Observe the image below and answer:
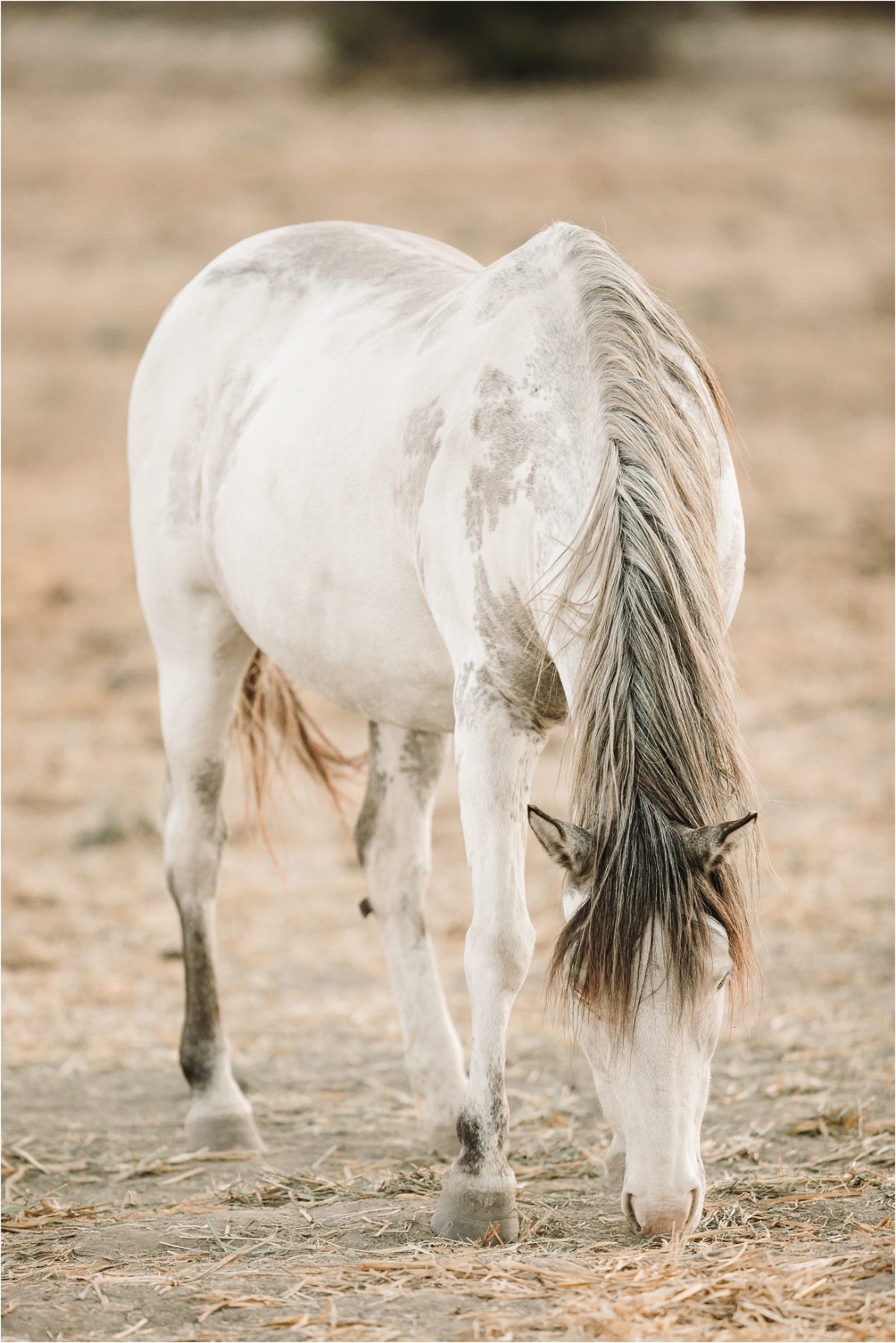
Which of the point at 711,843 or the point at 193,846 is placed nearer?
→ the point at 711,843

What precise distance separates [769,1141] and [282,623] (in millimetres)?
1739

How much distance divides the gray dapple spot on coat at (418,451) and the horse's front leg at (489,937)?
1.52 ft

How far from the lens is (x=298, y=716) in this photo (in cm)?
453

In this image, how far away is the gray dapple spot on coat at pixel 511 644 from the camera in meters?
2.87

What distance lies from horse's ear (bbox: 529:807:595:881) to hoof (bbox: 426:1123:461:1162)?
147cm

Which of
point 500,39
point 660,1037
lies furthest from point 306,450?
point 500,39

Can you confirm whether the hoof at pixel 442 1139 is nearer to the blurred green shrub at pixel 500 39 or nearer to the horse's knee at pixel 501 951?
the horse's knee at pixel 501 951

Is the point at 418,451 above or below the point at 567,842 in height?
above

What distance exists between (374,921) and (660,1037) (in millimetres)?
3384

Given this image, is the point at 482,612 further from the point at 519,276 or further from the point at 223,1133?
the point at 223,1133

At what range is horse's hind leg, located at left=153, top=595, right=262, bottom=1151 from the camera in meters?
4.09

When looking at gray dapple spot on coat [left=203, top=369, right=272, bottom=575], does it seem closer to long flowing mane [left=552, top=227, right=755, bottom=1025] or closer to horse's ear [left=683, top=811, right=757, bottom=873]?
long flowing mane [left=552, top=227, right=755, bottom=1025]

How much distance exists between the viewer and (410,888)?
4008 mm

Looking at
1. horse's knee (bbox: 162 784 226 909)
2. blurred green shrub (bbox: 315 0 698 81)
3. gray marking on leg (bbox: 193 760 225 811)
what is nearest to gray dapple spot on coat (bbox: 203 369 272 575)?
gray marking on leg (bbox: 193 760 225 811)
